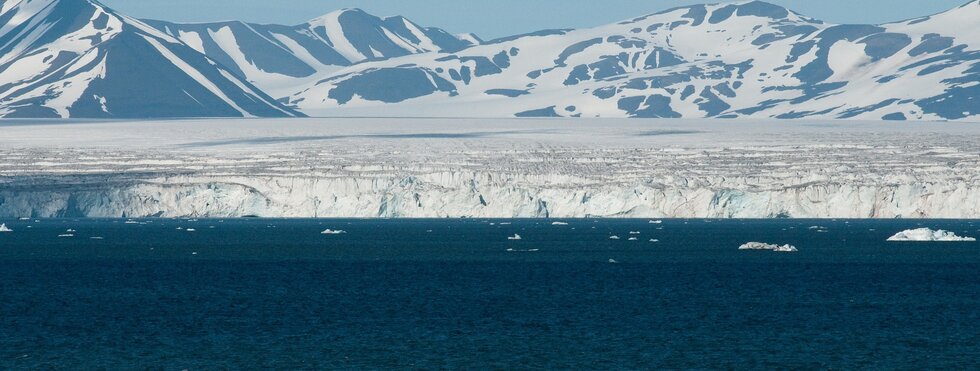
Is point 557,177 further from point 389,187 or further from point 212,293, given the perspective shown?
point 212,293

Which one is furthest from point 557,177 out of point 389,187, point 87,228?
point 87,228

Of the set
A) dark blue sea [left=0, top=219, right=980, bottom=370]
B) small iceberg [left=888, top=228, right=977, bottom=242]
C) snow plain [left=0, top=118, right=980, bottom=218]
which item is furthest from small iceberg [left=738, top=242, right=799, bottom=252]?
snow plain [left=0, top=118, right=980, bottom=218]

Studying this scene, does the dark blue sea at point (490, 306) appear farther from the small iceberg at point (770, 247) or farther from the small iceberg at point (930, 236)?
the small iceberg at point (930, 236)

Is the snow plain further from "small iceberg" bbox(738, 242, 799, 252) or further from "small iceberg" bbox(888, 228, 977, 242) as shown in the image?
"small iceberg" bbox(738, 242, 799, 252)

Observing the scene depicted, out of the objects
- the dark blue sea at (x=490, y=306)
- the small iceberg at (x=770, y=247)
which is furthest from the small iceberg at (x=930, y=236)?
the small iceberg at (x=770, y=247)

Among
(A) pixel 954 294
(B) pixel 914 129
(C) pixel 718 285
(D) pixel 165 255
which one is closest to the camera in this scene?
(A) pixel 954 294
